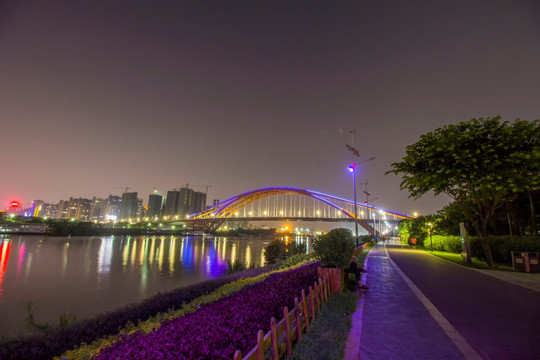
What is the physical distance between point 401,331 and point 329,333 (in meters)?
1.97

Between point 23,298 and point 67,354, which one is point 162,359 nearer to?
point 67,354

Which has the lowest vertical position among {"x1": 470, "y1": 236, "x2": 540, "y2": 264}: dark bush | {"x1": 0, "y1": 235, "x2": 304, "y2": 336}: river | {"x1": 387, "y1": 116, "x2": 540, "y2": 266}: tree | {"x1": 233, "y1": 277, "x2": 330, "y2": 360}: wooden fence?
{"x1": 0, "y1": 235, "x2": 304, "y2": 336}: river

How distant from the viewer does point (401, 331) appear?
6.16 metres

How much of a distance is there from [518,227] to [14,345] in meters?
38.5

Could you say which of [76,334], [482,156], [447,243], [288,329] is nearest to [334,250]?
[288,329]

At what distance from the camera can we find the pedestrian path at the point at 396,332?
16.5 ft

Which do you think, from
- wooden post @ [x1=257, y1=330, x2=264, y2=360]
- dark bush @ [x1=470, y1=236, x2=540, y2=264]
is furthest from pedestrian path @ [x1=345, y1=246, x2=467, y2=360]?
dark bush @ [x1=470, y1=236, x2=540, y2=264]

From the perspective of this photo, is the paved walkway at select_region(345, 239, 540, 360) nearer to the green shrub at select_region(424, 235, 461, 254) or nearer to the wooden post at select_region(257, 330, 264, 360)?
the wooden post at select_region(257, 330, 264, 360)

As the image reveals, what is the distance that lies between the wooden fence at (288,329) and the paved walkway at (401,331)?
36.4 inches

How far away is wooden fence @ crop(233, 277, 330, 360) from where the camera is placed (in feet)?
11.4

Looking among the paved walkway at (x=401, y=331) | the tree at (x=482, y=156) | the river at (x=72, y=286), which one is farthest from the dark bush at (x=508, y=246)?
the river at (x=72, y=286)

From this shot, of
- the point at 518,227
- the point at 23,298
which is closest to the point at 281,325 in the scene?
the point at 23,298

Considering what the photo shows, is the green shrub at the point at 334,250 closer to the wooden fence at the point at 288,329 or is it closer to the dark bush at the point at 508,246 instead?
the wooden fence at the point at 288,329

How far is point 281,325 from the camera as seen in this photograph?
4441mm
